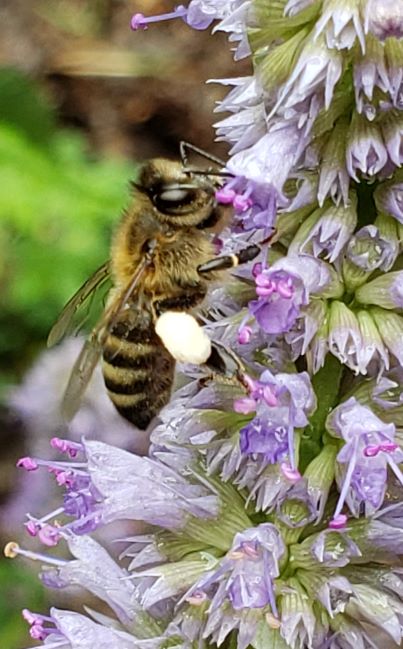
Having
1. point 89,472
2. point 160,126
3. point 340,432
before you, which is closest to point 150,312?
point 89,472

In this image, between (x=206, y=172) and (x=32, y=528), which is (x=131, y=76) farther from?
(x=32, y=528)

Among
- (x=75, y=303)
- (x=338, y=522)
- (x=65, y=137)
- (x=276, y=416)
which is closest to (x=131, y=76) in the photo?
(x=65, y=137)

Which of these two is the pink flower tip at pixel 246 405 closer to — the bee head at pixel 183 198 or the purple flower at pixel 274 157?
the purple flower at pixel 274 157

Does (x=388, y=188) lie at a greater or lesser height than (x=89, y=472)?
greater

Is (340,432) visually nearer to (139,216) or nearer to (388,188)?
(388,188)

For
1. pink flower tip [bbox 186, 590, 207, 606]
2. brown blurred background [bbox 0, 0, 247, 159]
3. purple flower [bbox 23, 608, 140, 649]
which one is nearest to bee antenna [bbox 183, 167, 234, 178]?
pink flower tip [bbox 186, 590, 207, 606]

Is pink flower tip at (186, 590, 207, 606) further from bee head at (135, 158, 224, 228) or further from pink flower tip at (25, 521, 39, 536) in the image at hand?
bee head at (135, 158, 224, 228)

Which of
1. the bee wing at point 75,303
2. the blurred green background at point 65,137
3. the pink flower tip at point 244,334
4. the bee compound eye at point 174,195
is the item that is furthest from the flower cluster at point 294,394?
the blurred green background at point 65,137
